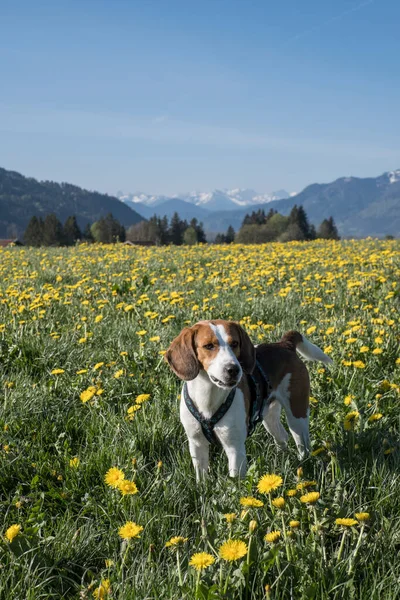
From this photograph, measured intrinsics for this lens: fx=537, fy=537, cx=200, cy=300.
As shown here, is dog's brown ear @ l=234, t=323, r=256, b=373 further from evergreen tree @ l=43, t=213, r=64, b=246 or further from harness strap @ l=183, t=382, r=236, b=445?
evergreen tree @ l=43, t=213, r=64, b=246

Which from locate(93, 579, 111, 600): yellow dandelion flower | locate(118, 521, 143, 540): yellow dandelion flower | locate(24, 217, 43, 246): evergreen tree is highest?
locate(24, 217, 43, 246): evergreen tree

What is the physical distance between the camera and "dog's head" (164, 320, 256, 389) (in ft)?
Result: 9.62

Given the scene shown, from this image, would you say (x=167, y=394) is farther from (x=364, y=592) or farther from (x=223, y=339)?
(x=364, y=592)

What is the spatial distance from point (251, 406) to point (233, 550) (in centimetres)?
142

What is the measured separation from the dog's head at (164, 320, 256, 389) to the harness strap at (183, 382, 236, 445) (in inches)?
8.3

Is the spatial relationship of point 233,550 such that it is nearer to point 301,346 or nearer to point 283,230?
point 301,346

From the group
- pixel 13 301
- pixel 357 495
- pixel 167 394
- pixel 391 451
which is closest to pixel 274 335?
pixel 167 394

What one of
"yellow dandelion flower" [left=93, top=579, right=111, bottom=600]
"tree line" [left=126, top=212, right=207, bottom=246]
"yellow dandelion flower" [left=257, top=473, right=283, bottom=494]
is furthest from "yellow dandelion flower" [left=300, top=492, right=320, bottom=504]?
"tree line" [left=126, top=212, right=207, bottom=246]

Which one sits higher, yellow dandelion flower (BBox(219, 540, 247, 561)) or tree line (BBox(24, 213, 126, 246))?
tree line (BBox(24, 213, 126, 246))

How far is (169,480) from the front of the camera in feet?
9.95

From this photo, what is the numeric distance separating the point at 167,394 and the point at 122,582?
2.09 meters

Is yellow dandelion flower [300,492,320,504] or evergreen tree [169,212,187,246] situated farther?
evergreen tree [169,212,187,246]

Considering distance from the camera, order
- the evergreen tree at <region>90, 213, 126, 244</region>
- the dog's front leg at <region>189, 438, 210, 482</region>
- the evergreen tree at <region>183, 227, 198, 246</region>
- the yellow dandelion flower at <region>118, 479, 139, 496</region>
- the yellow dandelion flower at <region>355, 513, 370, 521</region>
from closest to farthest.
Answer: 1. the yellow dandelion flower at <region>355, 513, 370, 521</region>
2. the yellow dandelion flower at <region>118, 479, 139, 496</region>
3. the dog's front leg at <region>189, 438, 210, 482</region>
4. the evergreen tree at <region>90, 213, 126, 244</region>
5. the evergreen tree at <region>183, 227, 198, 246</region>

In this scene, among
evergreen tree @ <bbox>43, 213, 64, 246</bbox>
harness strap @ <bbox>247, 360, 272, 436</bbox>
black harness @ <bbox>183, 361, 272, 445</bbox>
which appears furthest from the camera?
evergreen tree @ <bbox>43, 213, 64, 246</bbox>
